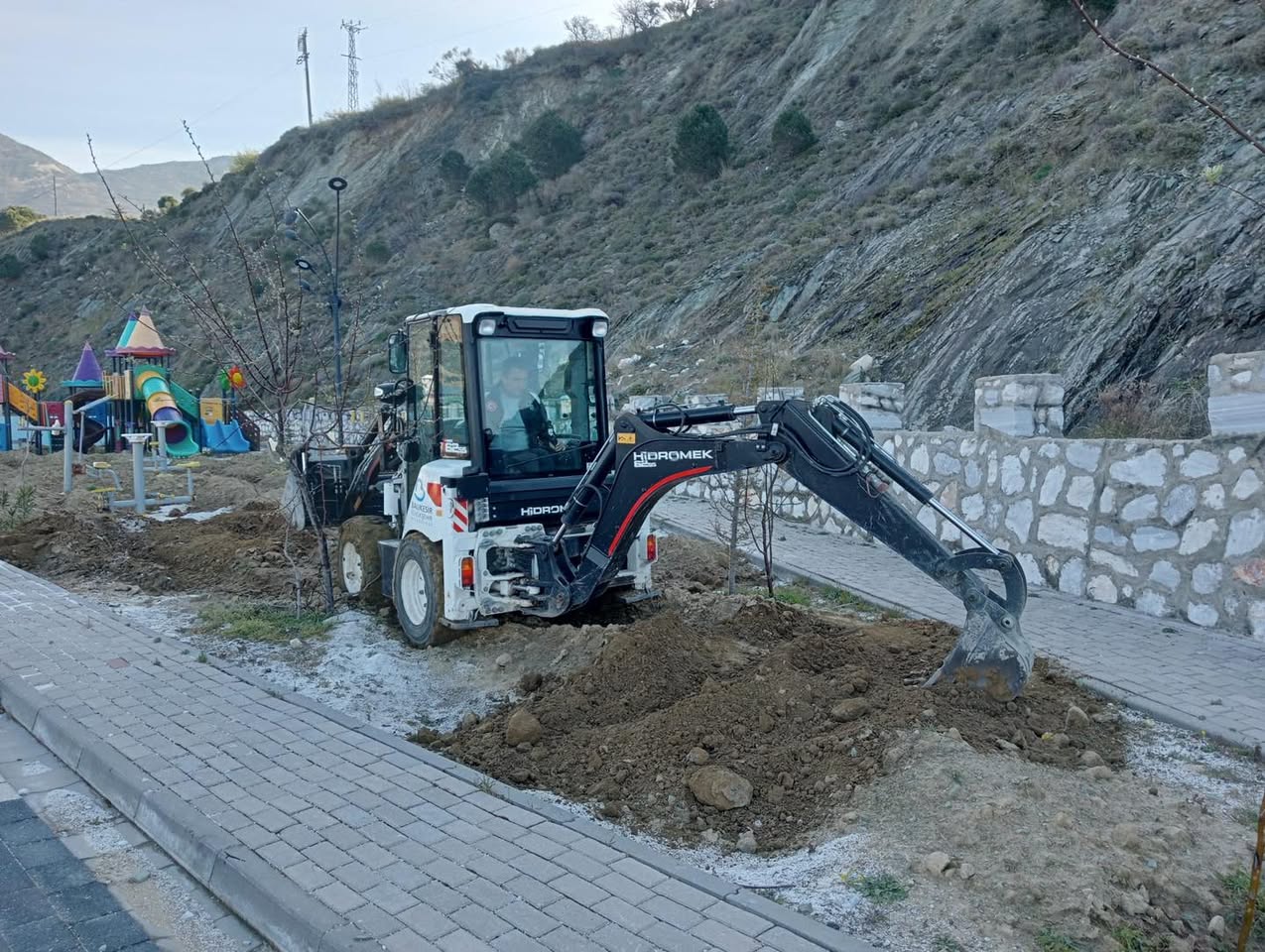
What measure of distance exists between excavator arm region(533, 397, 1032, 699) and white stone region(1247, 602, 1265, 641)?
7.93 feet

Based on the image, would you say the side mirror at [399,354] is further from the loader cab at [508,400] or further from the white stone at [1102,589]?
the white stone at [1102,589]

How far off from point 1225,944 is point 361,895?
319cm

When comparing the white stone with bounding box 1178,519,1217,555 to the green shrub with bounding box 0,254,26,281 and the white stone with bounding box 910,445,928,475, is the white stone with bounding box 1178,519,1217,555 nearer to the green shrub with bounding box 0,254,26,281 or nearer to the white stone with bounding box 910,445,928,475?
the white stone with bounding box 910,445,928,475

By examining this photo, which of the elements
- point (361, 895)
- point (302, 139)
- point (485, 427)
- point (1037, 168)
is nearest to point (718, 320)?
point (1037, 168)

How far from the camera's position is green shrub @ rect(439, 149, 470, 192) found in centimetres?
5144

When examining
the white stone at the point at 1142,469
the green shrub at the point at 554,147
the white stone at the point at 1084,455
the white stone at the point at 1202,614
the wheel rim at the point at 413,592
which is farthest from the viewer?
the green shrub at the point at 554,147

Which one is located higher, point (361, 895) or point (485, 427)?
point (485, 427)

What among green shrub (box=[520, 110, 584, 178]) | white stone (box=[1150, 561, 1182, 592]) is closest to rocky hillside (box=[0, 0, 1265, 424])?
green shrub (box=[520, 110, 584, 178])

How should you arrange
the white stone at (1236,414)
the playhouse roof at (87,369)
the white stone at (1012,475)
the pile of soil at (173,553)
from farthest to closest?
the playhouse roof at (87,369), the pile of soil at (173,553), the white stone at (1012,475), the white stone at (1236,414)

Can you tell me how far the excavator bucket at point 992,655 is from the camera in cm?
534

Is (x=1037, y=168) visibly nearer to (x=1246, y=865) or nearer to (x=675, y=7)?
(x=1246, y=865)

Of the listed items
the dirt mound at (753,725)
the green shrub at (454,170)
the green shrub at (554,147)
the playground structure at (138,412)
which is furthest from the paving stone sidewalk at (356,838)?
the green shrub at (454,170)

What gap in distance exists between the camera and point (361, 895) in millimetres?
3863

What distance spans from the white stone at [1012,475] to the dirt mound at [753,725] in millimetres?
3076
